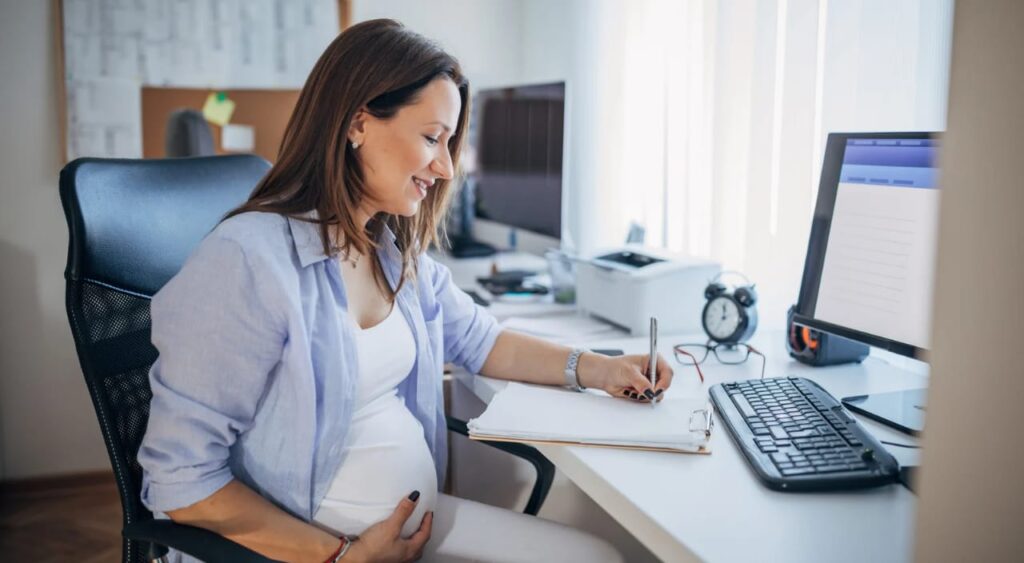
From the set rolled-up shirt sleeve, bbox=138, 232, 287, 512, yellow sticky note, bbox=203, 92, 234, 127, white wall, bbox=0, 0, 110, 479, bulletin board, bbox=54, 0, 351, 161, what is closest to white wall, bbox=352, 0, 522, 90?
bulletin board, bbox=54, 0, 351, 161

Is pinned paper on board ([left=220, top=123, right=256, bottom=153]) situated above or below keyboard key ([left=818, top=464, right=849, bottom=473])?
above

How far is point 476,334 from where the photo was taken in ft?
4.89

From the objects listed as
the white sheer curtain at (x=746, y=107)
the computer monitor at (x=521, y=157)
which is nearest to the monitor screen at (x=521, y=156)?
the computer monitor at (x=521, y=157)

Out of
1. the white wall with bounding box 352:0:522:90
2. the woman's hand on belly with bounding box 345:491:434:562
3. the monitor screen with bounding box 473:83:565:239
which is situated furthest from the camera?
the white wall with bounding box 352:0:522:90

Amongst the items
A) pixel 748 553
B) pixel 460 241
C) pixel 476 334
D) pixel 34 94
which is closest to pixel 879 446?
pixel 748 553

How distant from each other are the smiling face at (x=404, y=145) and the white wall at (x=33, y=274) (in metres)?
1.93

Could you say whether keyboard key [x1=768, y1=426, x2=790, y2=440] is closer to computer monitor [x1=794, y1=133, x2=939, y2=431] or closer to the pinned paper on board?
computer monitor [x1=794, y1=133, x2=939, y2=431]

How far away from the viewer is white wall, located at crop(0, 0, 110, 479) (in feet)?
8.75

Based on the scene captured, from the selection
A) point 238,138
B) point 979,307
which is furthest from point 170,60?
point 979,307

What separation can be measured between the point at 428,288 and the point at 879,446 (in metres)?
0.75

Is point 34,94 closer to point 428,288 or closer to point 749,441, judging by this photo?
point 428,288

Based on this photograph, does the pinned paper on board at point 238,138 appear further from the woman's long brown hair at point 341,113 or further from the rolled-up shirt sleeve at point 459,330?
Result: the woman's long brown hair at point 341,113

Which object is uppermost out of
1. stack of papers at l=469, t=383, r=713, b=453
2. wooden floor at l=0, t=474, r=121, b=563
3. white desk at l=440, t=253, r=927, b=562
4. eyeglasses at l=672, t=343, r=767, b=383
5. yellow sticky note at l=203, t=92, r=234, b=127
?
yellow sticky note at l=203, t=92, r=234, b=127

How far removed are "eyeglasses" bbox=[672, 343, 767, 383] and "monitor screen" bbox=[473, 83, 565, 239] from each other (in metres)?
0.58
